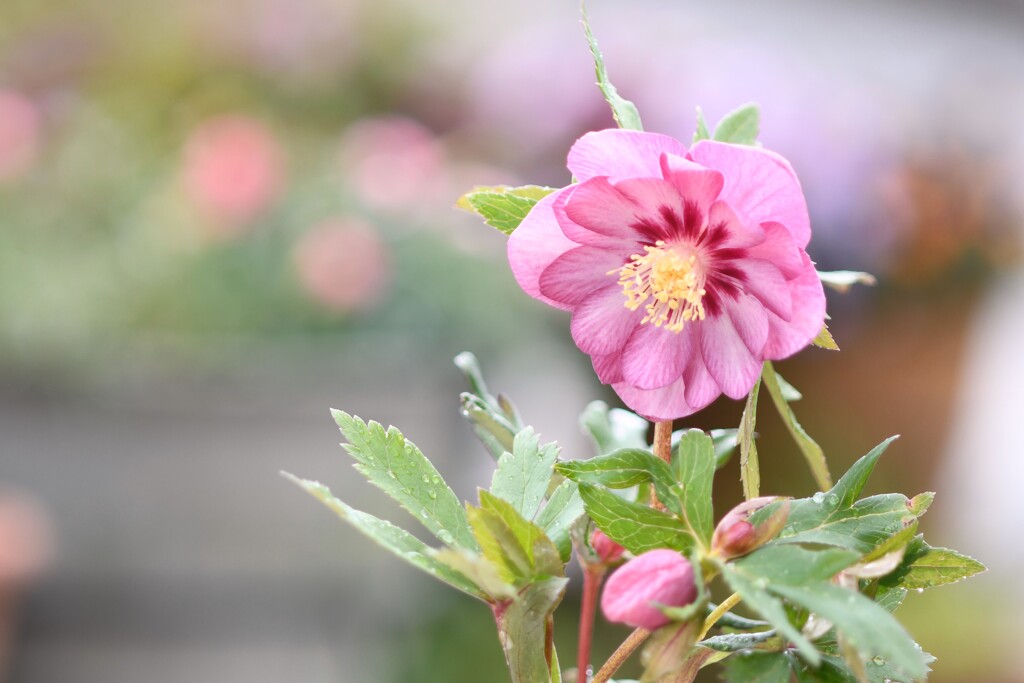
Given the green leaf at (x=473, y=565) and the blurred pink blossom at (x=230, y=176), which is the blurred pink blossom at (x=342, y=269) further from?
the green leaf at (x=473, y=565)

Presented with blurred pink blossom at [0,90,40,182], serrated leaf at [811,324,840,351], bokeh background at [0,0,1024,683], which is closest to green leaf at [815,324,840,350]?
serrated leaf at [811,324,840,351]

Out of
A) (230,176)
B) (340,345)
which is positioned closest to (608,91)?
(340,345)

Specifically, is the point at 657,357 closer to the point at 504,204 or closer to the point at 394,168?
the point at 504,204

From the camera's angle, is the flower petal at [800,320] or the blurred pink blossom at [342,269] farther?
the blurred pink blossom at [342,269]

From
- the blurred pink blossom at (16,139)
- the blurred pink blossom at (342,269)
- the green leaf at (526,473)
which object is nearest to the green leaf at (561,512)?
the green leaf at (526,473)

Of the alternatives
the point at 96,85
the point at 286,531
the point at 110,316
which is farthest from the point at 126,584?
the point at 96,85

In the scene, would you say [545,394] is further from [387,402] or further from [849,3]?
[849,3]
